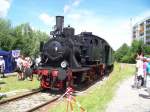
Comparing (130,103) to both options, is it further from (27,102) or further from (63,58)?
(63,58)

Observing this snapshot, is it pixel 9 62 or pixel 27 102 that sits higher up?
pixel 9 62

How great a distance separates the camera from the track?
1345 centimetres

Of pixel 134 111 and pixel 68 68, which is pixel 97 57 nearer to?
pixel 68 68

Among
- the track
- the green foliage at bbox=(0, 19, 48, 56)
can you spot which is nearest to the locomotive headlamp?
the track

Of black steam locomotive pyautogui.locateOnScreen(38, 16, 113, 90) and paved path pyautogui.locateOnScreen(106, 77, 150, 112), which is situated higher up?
black steam locomotive pyautogui.locateOnScreen(38, 16, 113, 90)

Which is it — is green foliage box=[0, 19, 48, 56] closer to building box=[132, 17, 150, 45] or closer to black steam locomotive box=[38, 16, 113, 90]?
black steam locomotive box=[38, 16, 113, 90]

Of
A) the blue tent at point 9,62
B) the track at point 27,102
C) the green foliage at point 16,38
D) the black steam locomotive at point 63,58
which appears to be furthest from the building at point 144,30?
the track at point 27,102

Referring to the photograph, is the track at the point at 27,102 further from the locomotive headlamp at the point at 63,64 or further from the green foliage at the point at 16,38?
the green foliage at the point at 16,38

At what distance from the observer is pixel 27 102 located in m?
15.1

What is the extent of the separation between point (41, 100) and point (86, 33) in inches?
294

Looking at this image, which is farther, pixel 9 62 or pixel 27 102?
pixel 9 62

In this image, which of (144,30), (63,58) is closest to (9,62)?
(63,58)

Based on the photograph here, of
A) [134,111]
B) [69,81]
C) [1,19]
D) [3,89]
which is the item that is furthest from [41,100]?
[1,19]

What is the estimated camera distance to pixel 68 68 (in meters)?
17.8
